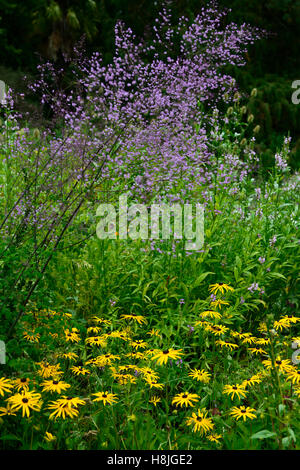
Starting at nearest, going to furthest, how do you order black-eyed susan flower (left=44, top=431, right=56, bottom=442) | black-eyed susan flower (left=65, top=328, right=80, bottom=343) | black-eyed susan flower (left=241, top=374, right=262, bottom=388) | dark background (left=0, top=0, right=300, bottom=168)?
black-eyed susan flower (left=44, top=431, right=56, bottom=442)
black-eyed susan flower (left=241, top=374, right=262, bottom=388)
black-eyed susan flower (left=65, top=328, right=80, bottom=343)
dark background (left=0, top=0, right=300, bottom=168)

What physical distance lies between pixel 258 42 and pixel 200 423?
9.08 m

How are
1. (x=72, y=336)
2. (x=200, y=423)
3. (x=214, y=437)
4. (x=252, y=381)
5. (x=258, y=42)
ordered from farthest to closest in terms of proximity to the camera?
(x=258, y=42), (x=72, y=336), (x=252, y=381), (x=214, y=437), (x=200, y=423)

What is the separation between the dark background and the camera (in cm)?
897

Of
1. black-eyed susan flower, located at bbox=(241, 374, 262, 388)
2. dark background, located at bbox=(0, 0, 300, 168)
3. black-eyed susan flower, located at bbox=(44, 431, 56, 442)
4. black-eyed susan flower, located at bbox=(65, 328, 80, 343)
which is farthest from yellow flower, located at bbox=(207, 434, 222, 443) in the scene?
dark background, located at bbox=(0, 0, 300, 168)

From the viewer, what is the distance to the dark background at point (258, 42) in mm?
8969

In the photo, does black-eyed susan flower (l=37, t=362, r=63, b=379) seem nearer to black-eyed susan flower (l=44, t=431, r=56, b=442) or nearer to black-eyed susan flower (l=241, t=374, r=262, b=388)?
black-eyed susan flower (l=44, t=431, r=56, b=442)

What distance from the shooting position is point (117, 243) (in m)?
3.75

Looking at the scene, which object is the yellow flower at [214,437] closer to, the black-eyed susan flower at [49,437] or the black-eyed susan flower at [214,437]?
the black-eyed susan flower at [214,437]

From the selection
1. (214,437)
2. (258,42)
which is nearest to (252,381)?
(214,437)

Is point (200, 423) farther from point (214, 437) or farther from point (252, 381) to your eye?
point (252, 381)

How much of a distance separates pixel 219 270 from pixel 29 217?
147cm

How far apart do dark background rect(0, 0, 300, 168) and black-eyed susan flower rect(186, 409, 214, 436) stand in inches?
238

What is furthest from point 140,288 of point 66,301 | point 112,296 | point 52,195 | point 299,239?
point 299,239

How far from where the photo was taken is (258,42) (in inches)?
377
